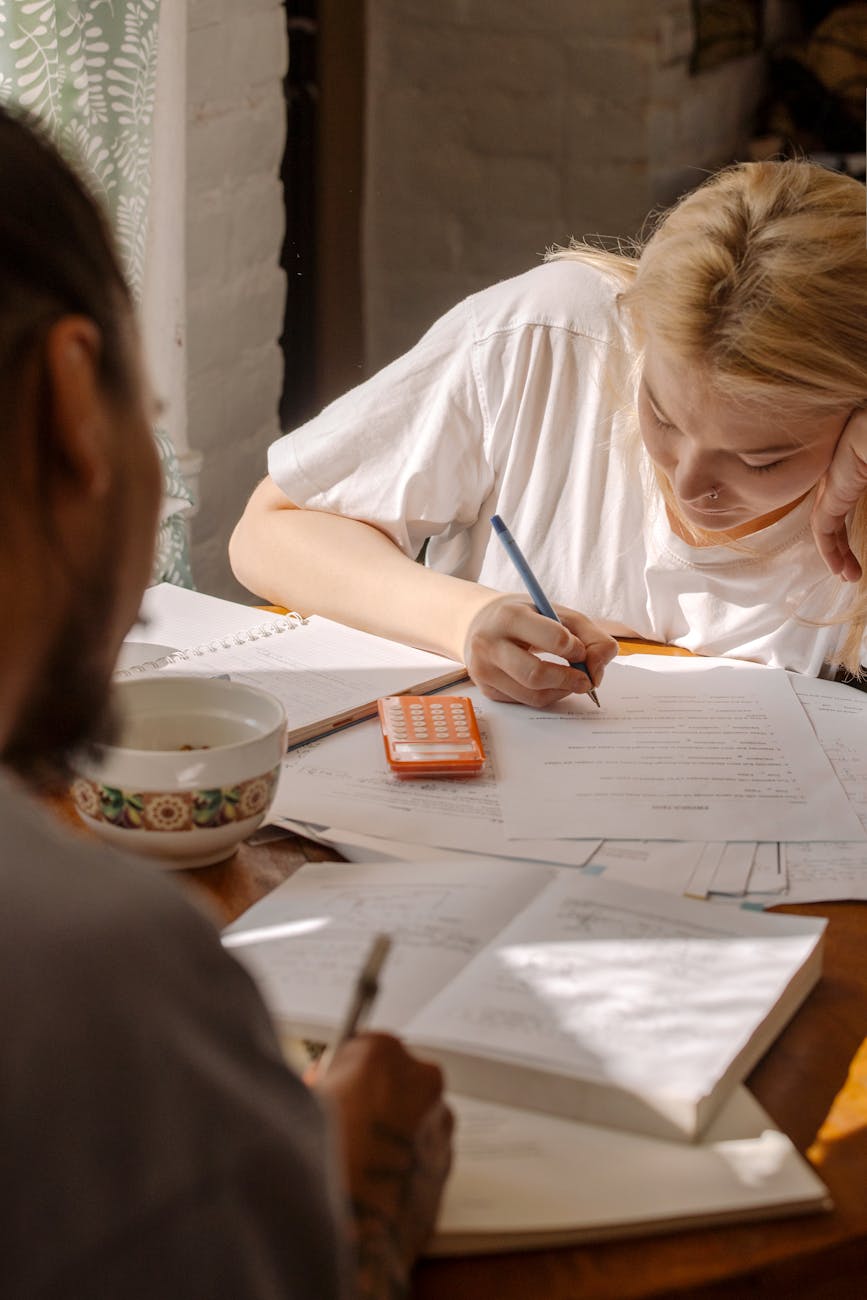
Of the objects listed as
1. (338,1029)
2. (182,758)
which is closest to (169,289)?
(182,758)

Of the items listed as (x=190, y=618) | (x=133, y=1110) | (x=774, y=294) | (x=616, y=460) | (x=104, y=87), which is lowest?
(x=190, y=618)

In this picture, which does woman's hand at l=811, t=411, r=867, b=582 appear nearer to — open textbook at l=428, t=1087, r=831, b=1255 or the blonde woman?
the blonde woman

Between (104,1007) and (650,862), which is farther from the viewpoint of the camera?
(650,862)

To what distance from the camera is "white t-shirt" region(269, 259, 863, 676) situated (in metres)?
1.50

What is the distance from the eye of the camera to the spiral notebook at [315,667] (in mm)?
1152

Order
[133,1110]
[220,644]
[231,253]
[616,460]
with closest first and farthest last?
1. [133,1110]
2. [220,644]
3. [616,460]
4. [231,253]

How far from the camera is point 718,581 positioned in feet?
4.94

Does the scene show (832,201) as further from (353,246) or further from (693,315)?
(353,246)

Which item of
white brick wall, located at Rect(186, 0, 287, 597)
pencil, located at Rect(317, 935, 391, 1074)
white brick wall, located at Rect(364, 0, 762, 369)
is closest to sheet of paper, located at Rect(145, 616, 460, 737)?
pencil, located at Rect(317, 935, 391, 1074)

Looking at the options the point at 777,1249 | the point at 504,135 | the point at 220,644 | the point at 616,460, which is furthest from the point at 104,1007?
the point at 504,135

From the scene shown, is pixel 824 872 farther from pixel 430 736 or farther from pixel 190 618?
pixel 190 618

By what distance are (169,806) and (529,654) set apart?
42cm

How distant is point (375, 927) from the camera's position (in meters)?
0.81

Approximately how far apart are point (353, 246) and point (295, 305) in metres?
0.33
